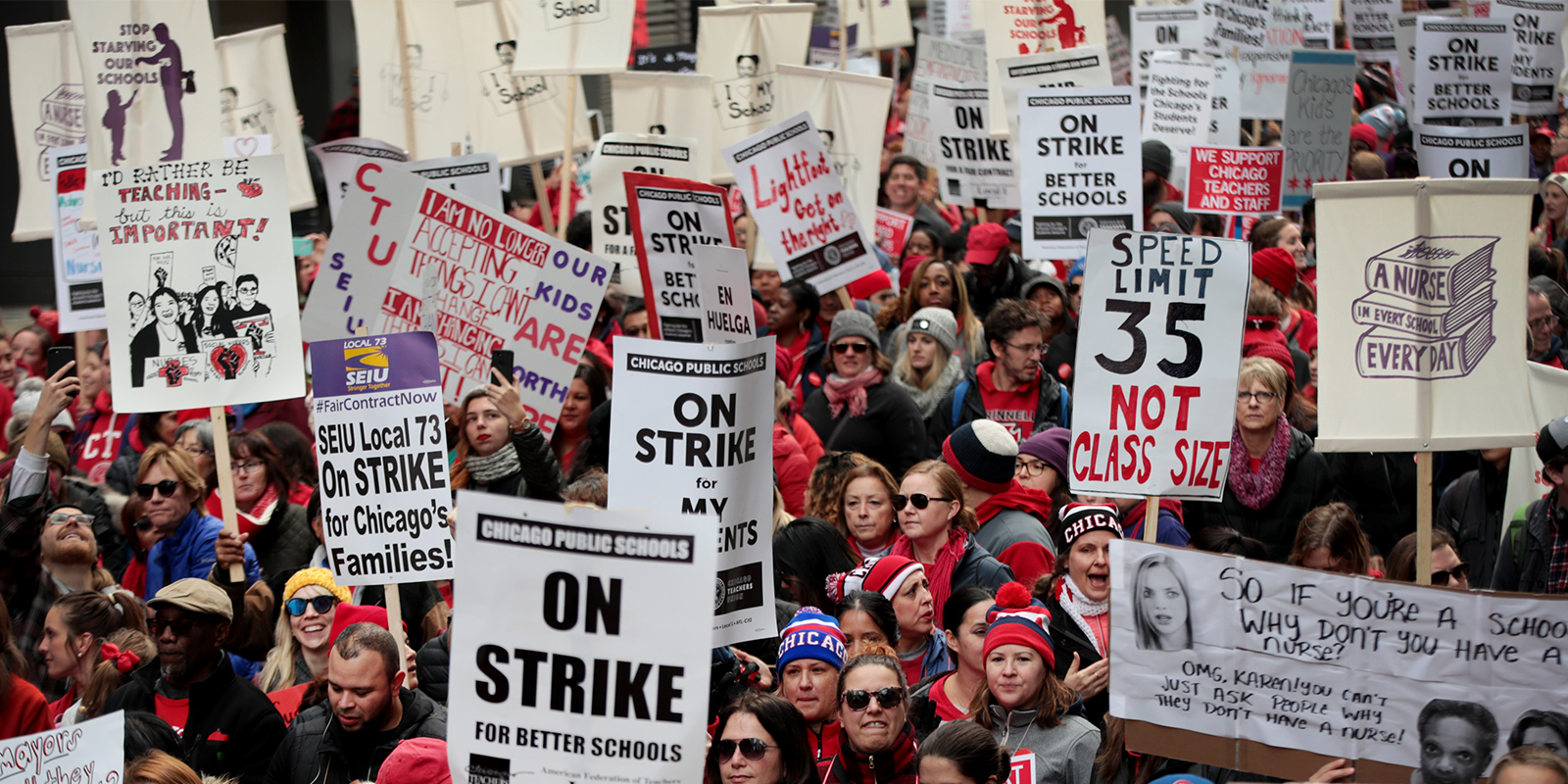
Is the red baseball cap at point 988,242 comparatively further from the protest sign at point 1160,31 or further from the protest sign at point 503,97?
the protest sign at point 1160,31

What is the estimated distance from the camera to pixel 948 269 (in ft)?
33.1

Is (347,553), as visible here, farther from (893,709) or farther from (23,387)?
(23,387)

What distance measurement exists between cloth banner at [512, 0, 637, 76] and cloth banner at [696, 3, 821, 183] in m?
1.59

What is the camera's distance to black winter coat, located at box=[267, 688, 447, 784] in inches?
204

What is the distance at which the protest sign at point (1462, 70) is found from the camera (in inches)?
508

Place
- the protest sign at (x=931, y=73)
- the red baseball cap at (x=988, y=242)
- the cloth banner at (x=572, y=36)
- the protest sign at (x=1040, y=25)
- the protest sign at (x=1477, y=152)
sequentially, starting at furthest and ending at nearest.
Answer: the protest sign at (x=931, y=73) → the protest sign at (x=1040, y=25) → the protest sign at (x=1477, y=152) → the cloth banner at (x=572, y=36) → the red baseball cap at (x=988, y=242)

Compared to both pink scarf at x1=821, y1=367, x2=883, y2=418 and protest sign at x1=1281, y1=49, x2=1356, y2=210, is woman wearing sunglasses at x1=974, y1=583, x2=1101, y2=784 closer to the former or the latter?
pink scarf at x1=821, y1=367, x2=883, y2=418

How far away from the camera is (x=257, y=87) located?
42.6ft

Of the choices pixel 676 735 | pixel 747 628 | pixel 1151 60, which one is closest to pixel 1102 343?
pixel 747 628

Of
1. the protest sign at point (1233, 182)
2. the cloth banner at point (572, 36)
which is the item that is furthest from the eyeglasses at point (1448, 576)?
the cloth banner at point (572, 36)

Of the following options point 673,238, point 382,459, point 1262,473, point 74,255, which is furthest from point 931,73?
point 382,459

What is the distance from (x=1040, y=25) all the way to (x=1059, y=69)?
1.94 meters

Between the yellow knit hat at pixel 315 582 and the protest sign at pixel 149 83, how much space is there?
139 inches

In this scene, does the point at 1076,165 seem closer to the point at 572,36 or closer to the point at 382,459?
the point at 572,36
